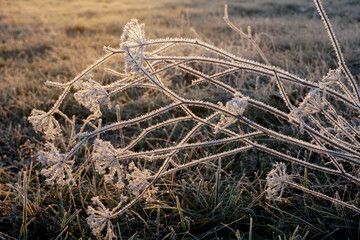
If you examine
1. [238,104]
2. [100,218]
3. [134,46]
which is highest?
[134,46]

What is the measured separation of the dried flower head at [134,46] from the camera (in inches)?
40.6

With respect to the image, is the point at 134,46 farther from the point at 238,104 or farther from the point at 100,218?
the point at 100,218

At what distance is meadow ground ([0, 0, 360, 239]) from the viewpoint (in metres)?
1.62

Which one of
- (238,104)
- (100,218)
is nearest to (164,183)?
(100,218)

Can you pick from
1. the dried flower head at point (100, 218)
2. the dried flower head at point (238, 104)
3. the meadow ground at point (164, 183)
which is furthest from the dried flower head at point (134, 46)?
the meadow ground at point (164, 183)

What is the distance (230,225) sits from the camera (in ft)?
5.44

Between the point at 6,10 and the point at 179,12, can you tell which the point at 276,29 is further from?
the point at 6,10

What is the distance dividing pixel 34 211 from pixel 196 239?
0.81m

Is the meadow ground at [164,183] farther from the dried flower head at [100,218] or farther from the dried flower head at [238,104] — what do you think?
the dried flower head at [238,104]

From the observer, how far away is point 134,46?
3.38 feet

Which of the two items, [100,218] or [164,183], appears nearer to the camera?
[100,218]

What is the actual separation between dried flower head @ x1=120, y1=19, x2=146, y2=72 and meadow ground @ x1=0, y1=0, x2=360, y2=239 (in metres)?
0.73

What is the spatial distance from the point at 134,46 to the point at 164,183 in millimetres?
1058

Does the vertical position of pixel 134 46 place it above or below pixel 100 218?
above
